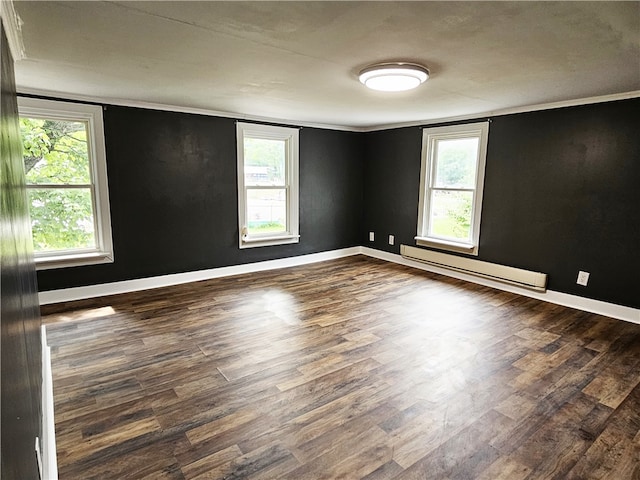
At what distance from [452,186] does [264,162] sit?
103 inches

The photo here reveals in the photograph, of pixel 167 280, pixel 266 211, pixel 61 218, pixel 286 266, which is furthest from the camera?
pixel 286 266

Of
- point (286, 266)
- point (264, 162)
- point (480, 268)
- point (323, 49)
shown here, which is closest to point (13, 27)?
point (323, 49)

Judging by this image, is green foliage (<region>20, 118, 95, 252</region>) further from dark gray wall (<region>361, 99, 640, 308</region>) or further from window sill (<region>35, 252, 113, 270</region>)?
dark gray wall (<region>361, 99, 640, 308</region>)

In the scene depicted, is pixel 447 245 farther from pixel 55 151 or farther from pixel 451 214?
pixel 55 151

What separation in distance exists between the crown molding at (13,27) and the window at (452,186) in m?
4.41

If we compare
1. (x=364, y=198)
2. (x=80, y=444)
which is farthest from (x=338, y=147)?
(x=80, y=444)

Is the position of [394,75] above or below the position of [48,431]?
above

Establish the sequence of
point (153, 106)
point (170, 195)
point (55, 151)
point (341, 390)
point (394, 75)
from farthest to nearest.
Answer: point (170, 195), point (153, 106), point (55, 151), point (394, 75), point (341, 390)

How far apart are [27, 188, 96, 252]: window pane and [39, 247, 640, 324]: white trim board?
500 millimetres

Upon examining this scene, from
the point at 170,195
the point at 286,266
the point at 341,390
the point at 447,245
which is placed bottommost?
the point at 341,390

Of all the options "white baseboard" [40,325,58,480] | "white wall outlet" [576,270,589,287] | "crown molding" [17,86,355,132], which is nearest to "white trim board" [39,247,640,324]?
"white wall outlet" [576,270,589,287]

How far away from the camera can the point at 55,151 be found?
3719mm

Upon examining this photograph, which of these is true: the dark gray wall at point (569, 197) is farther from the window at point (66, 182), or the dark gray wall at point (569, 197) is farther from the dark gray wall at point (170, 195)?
the window at point (66, 182)

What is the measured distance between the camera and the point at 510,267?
443cm
